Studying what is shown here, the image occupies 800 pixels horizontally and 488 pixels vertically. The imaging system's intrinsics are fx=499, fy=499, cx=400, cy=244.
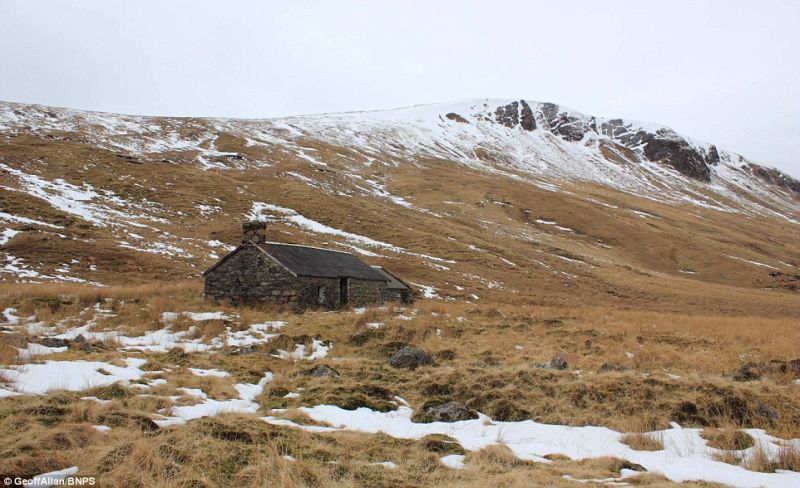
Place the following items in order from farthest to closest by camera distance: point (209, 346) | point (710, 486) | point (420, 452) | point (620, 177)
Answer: point (620, 177), point (209, 346), point (420, 452), point (710, 486)

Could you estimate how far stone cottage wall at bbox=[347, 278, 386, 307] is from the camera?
1085 inches

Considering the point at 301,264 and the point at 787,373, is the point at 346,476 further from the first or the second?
the point at 301,264

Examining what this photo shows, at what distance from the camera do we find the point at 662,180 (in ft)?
577

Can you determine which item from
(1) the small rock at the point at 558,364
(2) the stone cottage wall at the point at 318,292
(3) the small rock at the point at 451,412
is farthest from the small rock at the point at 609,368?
(2) the stone cottage wall at the point at 318,292

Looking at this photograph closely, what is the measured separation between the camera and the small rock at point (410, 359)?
13012mm

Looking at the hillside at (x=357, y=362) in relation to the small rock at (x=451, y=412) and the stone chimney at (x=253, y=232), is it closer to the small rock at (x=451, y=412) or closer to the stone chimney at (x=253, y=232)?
the small rock at (x=451, y=412)

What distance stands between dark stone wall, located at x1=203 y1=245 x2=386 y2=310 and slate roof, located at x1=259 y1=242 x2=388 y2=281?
1.27ft

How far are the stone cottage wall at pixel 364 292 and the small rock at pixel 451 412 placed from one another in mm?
17993

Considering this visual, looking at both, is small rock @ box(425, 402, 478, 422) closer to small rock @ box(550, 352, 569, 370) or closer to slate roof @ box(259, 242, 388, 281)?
small rock @ box(550, 352, 569, 370)

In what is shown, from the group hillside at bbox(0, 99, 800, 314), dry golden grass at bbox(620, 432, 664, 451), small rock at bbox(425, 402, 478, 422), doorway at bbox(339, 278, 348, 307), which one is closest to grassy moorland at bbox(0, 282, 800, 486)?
dry golden grass at bbox(620, 432, 664, 451)

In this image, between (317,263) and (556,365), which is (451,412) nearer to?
(556,365)

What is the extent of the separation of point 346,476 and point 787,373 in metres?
11.8

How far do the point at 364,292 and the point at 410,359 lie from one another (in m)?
15.7

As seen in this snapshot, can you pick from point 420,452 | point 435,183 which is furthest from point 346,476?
point 435,183
